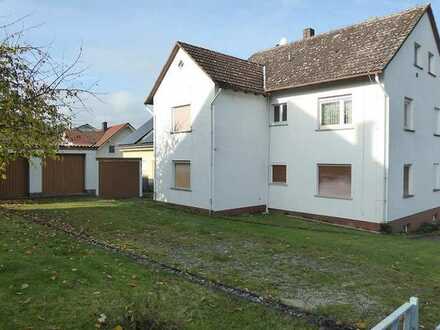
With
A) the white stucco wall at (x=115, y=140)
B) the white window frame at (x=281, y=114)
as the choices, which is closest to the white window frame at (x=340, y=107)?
the white window frame at (x=281, y=114)

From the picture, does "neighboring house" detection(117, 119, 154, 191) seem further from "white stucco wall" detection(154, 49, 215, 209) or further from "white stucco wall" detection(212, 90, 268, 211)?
"white stucco wall" detection(212, 90, 268, 211)

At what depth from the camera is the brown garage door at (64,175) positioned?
21.7 meters

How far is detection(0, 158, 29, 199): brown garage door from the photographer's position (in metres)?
20.2

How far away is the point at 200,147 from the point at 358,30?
9.12 m

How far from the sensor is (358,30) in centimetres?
1752

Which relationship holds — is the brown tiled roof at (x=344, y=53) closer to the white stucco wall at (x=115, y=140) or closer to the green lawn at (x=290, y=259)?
the green lawn at (x=290, y=259)

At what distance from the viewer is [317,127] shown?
1638 centimetres

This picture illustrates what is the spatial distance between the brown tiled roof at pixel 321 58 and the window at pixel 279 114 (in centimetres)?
93

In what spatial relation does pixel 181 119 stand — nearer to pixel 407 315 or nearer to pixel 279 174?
pixel 279 174

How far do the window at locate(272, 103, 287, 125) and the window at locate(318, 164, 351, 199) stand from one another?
3.01 metres

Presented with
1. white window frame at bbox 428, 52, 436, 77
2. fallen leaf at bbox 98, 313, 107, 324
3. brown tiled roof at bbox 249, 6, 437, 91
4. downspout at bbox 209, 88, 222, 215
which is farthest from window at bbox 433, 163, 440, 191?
fallen leaf at bbox 98, 313, 107, 324

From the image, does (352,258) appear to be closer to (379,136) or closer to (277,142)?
(379,136)

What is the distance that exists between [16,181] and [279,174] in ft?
46.7

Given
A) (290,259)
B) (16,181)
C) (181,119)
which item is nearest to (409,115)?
(181,119)
